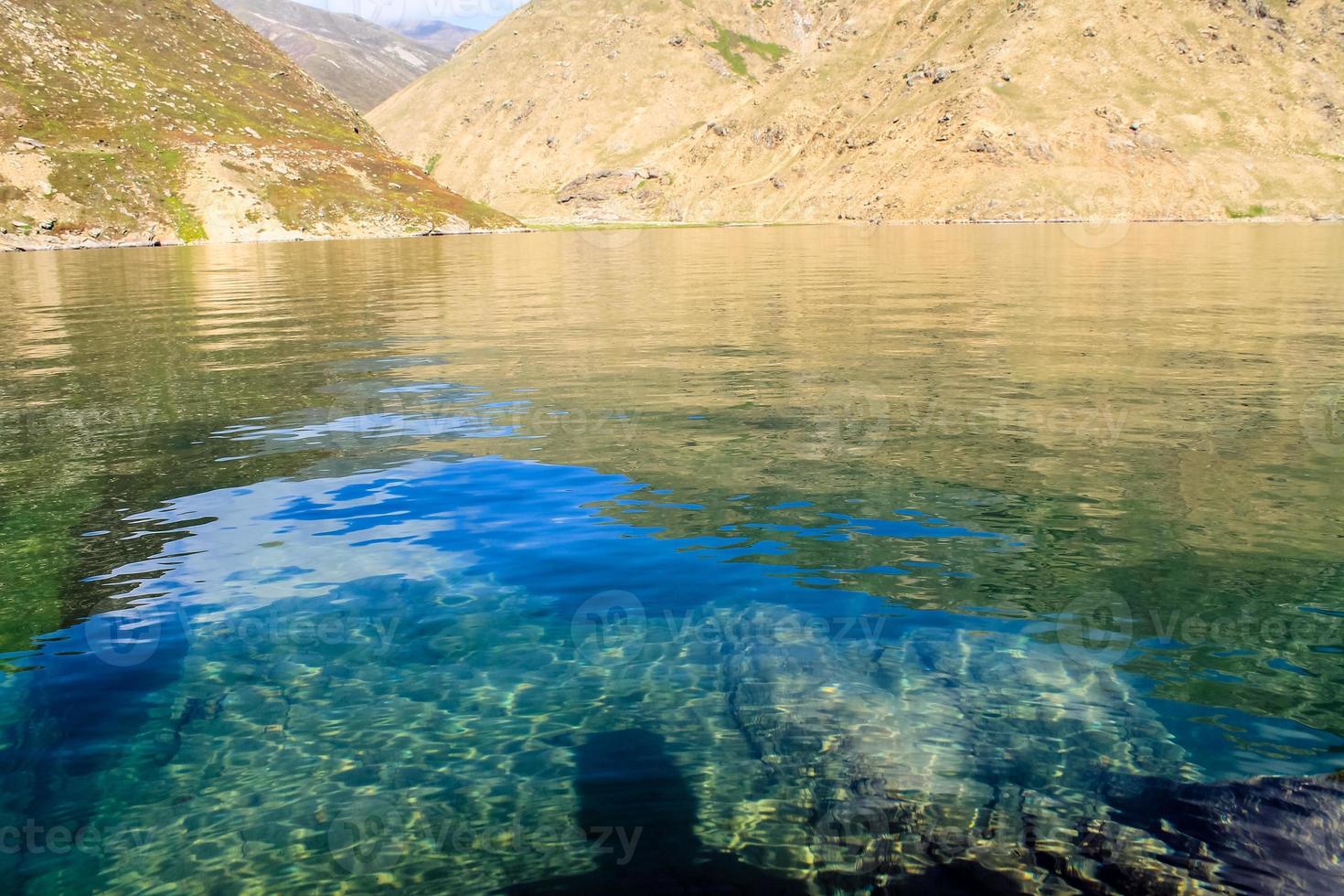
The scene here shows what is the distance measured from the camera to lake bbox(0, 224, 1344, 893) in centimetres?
532

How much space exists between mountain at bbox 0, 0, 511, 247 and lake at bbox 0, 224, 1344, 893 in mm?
113182

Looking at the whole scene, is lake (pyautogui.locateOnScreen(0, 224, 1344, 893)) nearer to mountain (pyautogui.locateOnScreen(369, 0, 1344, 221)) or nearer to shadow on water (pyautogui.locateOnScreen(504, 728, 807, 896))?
shadow on water (pyautogui.locateOnScreen(504, 728, 807, 896))

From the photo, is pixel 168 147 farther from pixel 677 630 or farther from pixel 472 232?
pixel 677 630

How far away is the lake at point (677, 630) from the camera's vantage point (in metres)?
5.32

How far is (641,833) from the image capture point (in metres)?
5.39

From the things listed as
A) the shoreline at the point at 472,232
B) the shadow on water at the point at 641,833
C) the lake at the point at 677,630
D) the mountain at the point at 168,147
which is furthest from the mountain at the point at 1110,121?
the shadow on water at the point at 641,833

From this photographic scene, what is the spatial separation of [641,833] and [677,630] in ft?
8.21

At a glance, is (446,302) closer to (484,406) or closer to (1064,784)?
(484,406)

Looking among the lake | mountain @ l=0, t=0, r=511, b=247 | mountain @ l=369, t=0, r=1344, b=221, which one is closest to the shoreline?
mountain @ l=0, t=0, r=511, b=247

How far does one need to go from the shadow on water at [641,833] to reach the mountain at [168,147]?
12018 cm

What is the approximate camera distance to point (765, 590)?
8.48m

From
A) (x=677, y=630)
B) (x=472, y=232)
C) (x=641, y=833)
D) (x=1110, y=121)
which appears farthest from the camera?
(x=1110, y=121)

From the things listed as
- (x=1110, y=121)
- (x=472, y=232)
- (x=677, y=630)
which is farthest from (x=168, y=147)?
(x=1110, y=121)

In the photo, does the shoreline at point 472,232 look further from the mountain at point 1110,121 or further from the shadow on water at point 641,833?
the shadow on water at point 641,833
